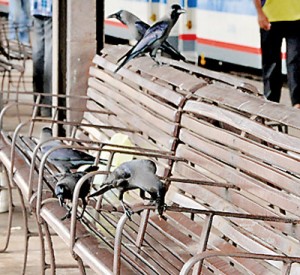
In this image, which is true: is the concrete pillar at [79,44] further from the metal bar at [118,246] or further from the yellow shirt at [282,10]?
the metal bar at [118,246]

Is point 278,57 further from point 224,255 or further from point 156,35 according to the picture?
point 224,255

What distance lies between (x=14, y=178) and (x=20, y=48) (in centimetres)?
564

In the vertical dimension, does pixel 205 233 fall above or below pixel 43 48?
above

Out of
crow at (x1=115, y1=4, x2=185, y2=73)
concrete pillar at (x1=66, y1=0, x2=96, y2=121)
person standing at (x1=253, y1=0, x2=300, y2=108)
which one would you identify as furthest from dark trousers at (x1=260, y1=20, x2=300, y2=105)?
crow at (x1=115, y1=4, x2=185, y2=73)

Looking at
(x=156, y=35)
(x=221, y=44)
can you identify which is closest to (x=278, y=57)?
(x=156, y=35)

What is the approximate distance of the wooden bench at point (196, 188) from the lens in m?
3.76

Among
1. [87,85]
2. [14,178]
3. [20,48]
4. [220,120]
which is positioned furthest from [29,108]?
[220,120]

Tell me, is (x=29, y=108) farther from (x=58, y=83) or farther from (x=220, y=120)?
(x=220, y=120)

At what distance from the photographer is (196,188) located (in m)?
4.51

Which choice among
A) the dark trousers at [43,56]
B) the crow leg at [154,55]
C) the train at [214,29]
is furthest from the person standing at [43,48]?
the crow leg at [154,55]

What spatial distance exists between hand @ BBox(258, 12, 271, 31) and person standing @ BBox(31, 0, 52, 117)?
231cm

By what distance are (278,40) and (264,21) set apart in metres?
0.28

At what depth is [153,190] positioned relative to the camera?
12.2 ft

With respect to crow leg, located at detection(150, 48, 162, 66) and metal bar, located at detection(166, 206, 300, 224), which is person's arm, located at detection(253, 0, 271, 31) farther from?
metal bar, located at detection(166, 206, 300, 224)
